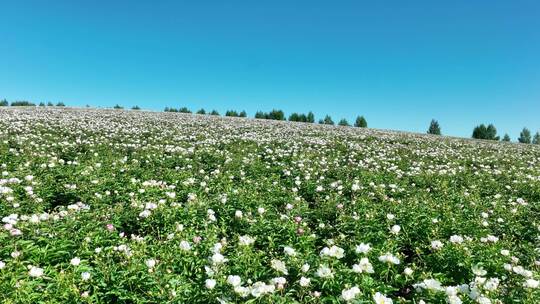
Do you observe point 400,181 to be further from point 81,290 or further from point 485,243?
point 81,290

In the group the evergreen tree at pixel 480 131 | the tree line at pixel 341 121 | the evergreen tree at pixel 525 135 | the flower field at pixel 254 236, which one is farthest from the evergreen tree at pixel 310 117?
the flower field at pixel 254 236

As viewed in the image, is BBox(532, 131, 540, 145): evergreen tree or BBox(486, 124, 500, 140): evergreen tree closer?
BBox(486, 124, 500, 140): evergreen tree

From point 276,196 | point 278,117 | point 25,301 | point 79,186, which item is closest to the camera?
point 25,301

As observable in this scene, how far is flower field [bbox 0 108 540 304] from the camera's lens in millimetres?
3574

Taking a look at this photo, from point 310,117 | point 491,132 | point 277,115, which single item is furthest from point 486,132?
point 277,115

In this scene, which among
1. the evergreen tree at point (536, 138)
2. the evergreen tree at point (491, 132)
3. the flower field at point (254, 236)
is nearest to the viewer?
the flower field at point (254, 236)

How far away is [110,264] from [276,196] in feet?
13.7

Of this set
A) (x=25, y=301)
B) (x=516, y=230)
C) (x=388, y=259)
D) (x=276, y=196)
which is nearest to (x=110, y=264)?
(x=25, y=301)

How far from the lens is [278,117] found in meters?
51.8

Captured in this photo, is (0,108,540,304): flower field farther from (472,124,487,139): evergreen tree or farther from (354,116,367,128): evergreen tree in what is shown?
(472,124,487,139): evergreen tree

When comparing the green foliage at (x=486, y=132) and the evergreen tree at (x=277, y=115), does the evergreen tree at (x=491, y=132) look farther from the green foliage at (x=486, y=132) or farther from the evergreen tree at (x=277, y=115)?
the evergreen tree at (x=277, y=115)

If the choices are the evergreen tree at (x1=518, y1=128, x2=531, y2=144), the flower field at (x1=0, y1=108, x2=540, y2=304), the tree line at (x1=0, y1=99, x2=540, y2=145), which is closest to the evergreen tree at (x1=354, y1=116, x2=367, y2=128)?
the tree line at (x1=0, y1=99, x2=540, y2=145)

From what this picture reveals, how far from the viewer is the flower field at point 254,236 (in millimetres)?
3574

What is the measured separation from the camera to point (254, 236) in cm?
546
